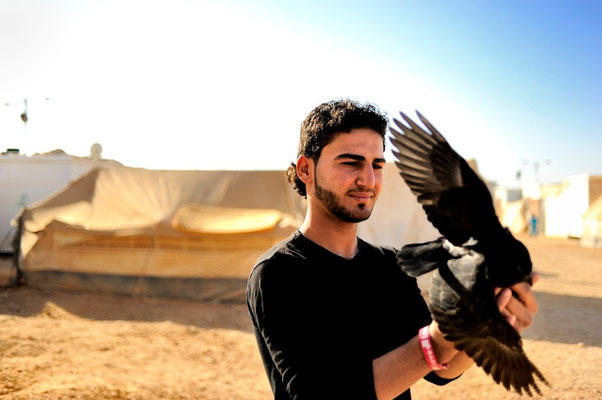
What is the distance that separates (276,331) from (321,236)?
402 millimetres

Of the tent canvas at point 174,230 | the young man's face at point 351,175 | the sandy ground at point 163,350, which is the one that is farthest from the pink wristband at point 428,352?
the tent canvas at point 174,230

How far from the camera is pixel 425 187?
4.72 feet

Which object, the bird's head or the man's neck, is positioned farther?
the man's neck

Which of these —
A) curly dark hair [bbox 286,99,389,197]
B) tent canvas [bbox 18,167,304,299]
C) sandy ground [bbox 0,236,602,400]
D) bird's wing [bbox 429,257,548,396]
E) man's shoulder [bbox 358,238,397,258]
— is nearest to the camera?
bird's wing [bbox 429,257,548,396]

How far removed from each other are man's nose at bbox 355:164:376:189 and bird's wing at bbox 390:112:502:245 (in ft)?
0.38

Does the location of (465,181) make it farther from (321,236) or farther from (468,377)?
(468,377)

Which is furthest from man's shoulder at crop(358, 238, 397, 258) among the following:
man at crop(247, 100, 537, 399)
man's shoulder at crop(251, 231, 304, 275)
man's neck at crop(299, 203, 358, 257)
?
man's shoulder at crop(251, 231, 304, 275)

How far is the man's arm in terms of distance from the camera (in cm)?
109

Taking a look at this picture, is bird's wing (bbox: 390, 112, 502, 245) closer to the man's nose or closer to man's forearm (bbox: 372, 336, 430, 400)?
the man's nose

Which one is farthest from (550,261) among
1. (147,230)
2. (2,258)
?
(2,258)

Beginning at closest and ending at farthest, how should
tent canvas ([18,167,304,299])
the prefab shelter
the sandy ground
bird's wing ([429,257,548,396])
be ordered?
1. bird's wing ([429,257,548,396])
2. the sandy ground
3. tent canvas ([18,167,304,299])
4. the prefab shelter

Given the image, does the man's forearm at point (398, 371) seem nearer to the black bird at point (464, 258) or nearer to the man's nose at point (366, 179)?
the black bird at point (464, 258)

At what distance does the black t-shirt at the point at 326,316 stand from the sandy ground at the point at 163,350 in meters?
3.26

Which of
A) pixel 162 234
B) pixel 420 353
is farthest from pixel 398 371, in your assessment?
pixel 162 234
